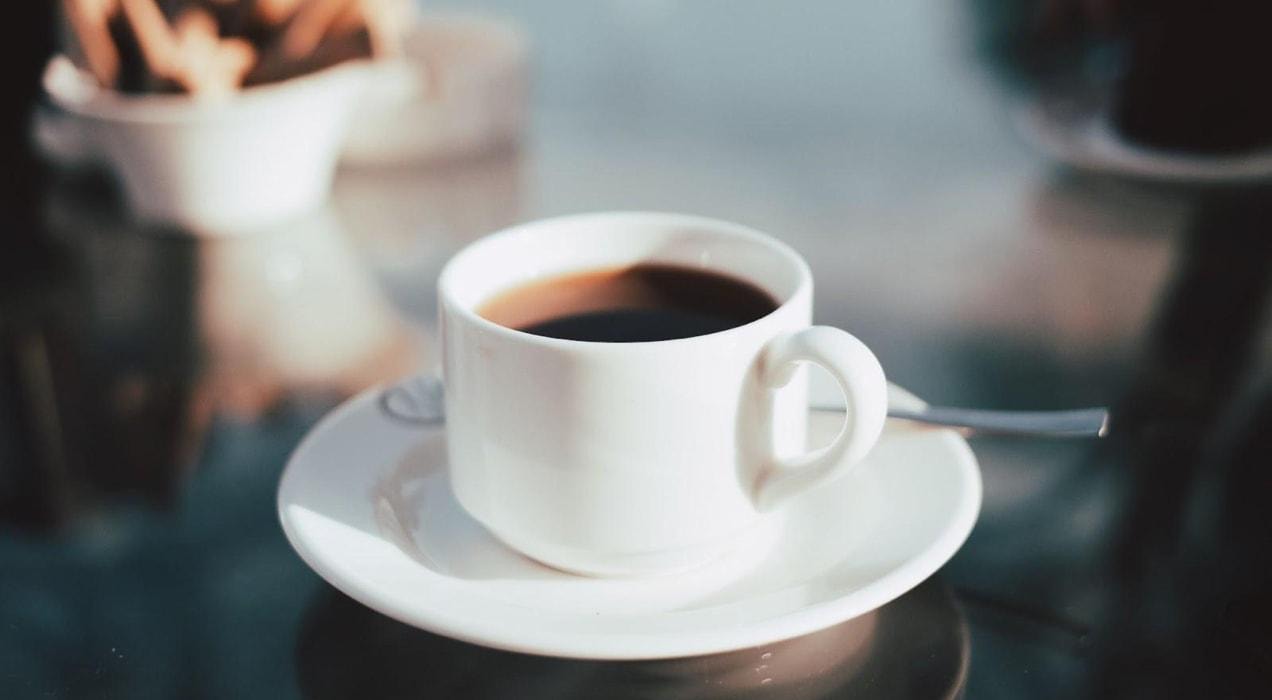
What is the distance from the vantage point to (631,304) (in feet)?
1.67

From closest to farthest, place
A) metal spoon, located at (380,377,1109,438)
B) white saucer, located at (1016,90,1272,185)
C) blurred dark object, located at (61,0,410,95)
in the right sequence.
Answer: metal spoon, located at (380,377,1109,438), blurred dark object, located at (61,0,410,95), white saucer, located at (1016,90,1272,185)

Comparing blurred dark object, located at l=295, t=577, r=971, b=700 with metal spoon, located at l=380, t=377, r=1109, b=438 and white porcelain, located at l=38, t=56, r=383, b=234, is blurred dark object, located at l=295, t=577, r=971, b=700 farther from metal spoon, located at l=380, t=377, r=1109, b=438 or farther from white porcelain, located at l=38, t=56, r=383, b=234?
white porcelain, located at l=38, t=56, r=383, b=234

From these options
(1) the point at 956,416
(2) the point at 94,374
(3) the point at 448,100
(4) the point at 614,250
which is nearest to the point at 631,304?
(4) the point at 614,250

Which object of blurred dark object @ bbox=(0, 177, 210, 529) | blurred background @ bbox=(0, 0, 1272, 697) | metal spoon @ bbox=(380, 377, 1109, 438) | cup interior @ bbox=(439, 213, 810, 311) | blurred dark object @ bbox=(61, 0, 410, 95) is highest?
blurred dark object @ bbox=(61, 0, 410, 95)

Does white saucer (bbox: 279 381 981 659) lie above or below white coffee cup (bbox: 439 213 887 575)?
below

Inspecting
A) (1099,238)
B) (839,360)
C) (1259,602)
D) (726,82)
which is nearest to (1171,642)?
(1259,602)

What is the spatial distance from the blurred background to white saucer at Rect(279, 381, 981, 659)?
0.09 ft

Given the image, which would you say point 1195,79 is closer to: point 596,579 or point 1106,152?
point 1106,152

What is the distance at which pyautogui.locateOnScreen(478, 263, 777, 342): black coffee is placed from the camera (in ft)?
1.59

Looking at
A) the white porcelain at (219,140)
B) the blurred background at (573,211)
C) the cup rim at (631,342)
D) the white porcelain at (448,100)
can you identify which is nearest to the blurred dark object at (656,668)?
the blurred background at (573,211)

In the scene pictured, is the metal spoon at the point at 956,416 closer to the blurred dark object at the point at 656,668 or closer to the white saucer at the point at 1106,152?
the blurred dark object at the point at 656,668

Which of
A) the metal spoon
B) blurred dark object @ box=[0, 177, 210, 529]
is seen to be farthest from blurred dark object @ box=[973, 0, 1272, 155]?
blurred dark object @ box=[0, 177, 210, 529]

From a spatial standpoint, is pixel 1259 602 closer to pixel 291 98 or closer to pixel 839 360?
pixel 839 360

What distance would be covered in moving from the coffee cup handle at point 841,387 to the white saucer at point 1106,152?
60cm
